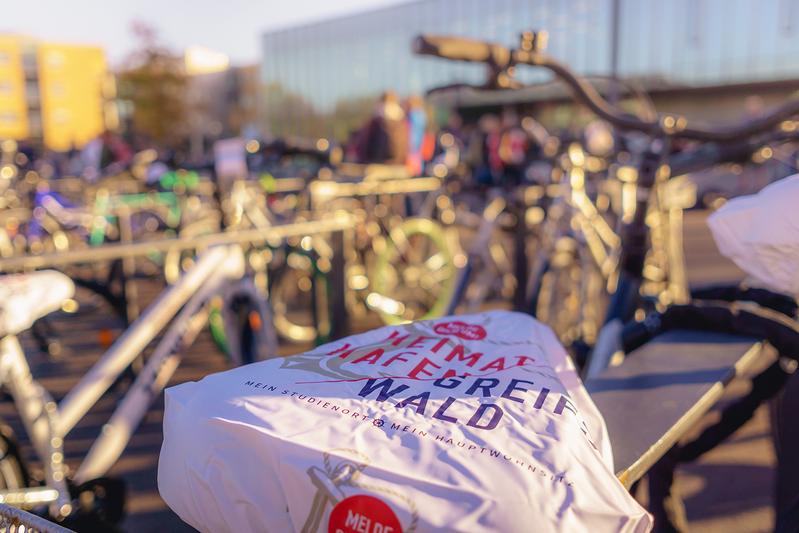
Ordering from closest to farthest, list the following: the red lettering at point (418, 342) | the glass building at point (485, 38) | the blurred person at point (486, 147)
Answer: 1. the red lettering at point (418, 342)
2. the blurred person at point (486, 147)
3. the glass building at point (485, 38)

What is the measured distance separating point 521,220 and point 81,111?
219 feet

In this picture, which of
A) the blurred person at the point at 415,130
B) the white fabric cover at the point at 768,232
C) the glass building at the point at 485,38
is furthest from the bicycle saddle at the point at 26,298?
the glass building at the point at 485,38

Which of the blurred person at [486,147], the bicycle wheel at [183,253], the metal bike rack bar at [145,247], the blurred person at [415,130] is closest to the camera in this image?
the metal bike rack bar at [145,247]

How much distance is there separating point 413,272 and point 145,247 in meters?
3.13

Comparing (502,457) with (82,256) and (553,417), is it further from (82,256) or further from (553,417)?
(82,256)

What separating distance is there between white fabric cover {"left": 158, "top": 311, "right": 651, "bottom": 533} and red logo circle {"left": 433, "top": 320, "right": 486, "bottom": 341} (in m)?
0.10

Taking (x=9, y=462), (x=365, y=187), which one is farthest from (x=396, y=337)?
(x=365, y=187)

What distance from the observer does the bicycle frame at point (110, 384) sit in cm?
191

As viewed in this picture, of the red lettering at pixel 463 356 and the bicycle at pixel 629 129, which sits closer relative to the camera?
the red lettering at pixel 463 356

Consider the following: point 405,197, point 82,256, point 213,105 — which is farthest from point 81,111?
point 82,256

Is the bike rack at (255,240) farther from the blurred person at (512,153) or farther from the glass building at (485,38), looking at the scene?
the glass building at (485,38)

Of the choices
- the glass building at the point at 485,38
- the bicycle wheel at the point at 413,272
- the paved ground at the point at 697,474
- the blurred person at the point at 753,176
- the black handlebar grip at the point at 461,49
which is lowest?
the paved ground at the point at 697,474

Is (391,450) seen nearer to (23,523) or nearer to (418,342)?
(418,342)

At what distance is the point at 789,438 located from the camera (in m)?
1.32
